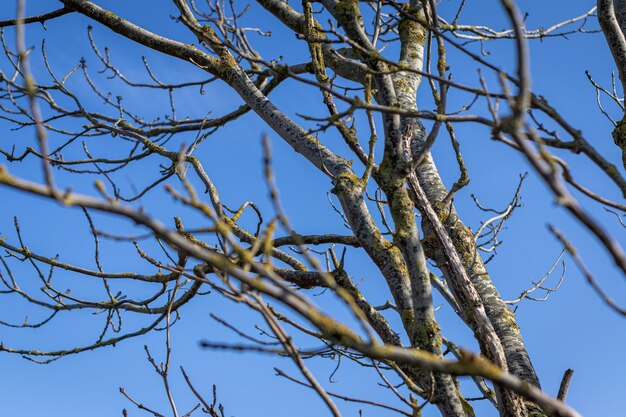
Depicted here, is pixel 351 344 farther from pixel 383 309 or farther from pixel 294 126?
pixel 383 309

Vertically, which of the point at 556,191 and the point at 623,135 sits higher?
the point at 623,135

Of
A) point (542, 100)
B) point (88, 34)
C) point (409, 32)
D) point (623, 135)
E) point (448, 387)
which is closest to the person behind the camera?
point (542, 100)

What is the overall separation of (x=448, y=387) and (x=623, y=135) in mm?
1898

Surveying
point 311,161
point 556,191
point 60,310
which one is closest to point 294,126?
point 311,161

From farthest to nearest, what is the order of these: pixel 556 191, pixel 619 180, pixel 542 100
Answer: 1. pixel 542 100
2. pixel 619 180
3. pixel 556 191

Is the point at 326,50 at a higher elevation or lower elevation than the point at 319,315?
higher

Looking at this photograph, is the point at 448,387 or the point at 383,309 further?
the point at 383,309

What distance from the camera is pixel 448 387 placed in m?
2.36

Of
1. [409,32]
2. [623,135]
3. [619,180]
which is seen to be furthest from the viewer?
[409,32]

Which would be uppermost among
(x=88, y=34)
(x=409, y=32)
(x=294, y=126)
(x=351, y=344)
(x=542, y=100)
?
(x=88, y=34)

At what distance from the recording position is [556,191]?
1180mm

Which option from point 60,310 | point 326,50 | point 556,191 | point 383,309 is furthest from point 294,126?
point 556,191

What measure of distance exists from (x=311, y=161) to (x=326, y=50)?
4.30ft

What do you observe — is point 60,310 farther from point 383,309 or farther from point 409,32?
point 409,32
